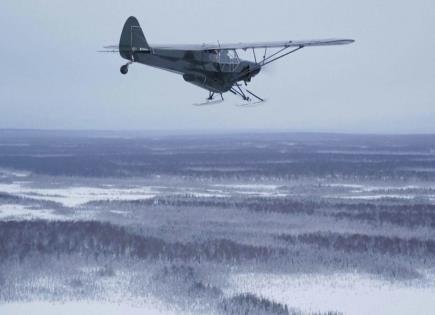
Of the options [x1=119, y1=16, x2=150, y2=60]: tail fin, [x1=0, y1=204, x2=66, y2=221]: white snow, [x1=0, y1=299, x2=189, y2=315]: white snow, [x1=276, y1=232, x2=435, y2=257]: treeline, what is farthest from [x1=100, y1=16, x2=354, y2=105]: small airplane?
[x1=0, y1=204, x2=66, y2=221]: white snow

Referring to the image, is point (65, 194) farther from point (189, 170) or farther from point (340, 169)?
point (340, 169)

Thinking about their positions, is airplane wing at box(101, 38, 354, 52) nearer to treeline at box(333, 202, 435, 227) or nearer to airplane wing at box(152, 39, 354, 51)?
airplane wing at box(152, 39, 354, 51)

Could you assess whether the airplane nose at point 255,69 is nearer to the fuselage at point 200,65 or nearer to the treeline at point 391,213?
the fuselage at point 200,65

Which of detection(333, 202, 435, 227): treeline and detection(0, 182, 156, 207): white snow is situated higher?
detection(0, 182, 156, 207): white snow

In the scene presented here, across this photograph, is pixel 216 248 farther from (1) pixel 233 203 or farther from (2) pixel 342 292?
(1) pixel 233 203

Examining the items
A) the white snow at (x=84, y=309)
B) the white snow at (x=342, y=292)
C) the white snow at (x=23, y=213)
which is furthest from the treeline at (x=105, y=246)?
the white snow at (x=84, y=309)
